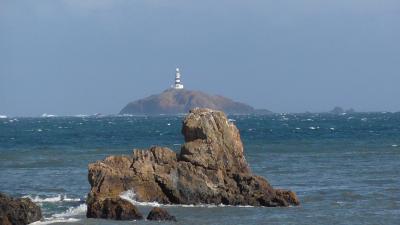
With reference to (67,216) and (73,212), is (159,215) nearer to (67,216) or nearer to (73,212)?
(67,216)

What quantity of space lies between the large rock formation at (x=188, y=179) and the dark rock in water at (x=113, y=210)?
2.48m

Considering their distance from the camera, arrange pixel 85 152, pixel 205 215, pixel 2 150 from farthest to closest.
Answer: pixel 2 150
pixel 85 152
pixel 205 215

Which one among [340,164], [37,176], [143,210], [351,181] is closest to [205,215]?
[143,210]

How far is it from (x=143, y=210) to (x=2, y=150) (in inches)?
1654

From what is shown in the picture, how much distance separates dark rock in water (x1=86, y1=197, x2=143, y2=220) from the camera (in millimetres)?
29484

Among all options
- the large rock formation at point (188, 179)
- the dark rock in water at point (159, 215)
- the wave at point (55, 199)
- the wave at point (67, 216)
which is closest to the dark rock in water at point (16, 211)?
the wave at point (67, 216)

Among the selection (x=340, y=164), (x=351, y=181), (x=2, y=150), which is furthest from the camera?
(x=2, y=150)

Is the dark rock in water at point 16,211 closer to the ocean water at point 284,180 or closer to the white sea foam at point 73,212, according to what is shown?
the ocean water at point 284,180

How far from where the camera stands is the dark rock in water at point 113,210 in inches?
1161

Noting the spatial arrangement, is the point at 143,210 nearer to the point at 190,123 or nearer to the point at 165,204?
the point at 165,204

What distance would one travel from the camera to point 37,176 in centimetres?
4638

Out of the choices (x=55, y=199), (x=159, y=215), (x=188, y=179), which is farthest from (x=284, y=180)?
(x=159, y=215)

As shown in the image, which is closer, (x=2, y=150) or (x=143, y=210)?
(x=143, y=210)

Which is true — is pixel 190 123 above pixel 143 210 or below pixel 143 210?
above
